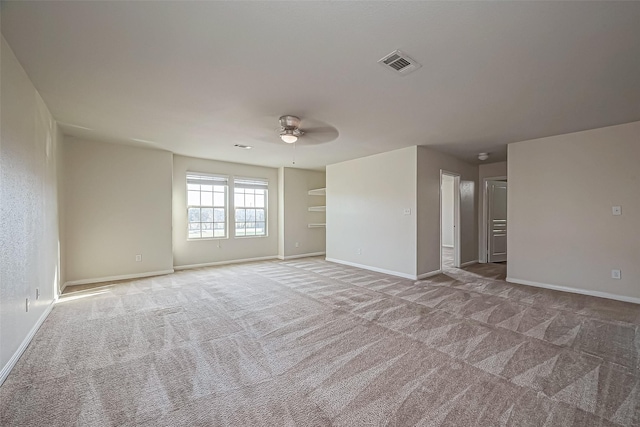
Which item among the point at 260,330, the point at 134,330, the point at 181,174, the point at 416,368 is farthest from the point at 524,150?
the point at 181,174

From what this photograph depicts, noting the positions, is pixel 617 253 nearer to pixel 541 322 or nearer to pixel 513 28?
pixel 541 322

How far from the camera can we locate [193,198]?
243 inches

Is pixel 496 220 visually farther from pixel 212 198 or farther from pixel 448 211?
pixel 212 198

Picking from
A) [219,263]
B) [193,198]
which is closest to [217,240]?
[219,263]

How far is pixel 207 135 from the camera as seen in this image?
14.3 ft

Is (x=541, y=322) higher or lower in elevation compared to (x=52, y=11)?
lower

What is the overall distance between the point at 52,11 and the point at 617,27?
3.75 metres

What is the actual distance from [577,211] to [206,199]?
7126 millimetres

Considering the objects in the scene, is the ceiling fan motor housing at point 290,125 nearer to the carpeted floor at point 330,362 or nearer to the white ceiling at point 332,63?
the white ceiling at point 332,63

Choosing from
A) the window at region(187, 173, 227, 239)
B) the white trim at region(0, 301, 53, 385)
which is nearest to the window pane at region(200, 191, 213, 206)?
the window at region(187, 173, 227, 239)

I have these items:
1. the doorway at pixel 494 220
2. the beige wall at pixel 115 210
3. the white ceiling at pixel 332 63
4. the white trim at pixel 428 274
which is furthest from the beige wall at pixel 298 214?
the doorway at pixel 494 220

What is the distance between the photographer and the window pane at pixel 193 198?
20.1ft

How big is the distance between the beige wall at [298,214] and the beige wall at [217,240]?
26 centimetres

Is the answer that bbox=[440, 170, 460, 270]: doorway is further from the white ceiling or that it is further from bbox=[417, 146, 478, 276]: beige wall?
the white ceiling
